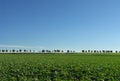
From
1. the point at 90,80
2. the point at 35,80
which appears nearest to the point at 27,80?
the point at 35,80

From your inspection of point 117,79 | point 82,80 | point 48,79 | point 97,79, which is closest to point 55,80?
point 48,79

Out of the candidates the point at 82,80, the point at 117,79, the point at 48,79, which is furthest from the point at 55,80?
the point at 117,79

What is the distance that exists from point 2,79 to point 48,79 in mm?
3754

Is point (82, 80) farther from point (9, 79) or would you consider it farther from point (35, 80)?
point (9, 79)

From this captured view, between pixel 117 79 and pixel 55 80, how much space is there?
551 centimetres

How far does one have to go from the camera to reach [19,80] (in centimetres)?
1789

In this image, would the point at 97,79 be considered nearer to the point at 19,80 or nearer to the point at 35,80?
the point at 35,80

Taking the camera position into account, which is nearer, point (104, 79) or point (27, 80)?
point (27, 80)

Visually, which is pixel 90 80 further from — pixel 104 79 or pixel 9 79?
pixel 9 79

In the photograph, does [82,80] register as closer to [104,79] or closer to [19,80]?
[104,79]

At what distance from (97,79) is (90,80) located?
1006mm

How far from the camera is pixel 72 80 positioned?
1836cm

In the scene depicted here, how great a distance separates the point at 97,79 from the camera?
63.3 feet

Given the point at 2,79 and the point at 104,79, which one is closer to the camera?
the point at 2,79
